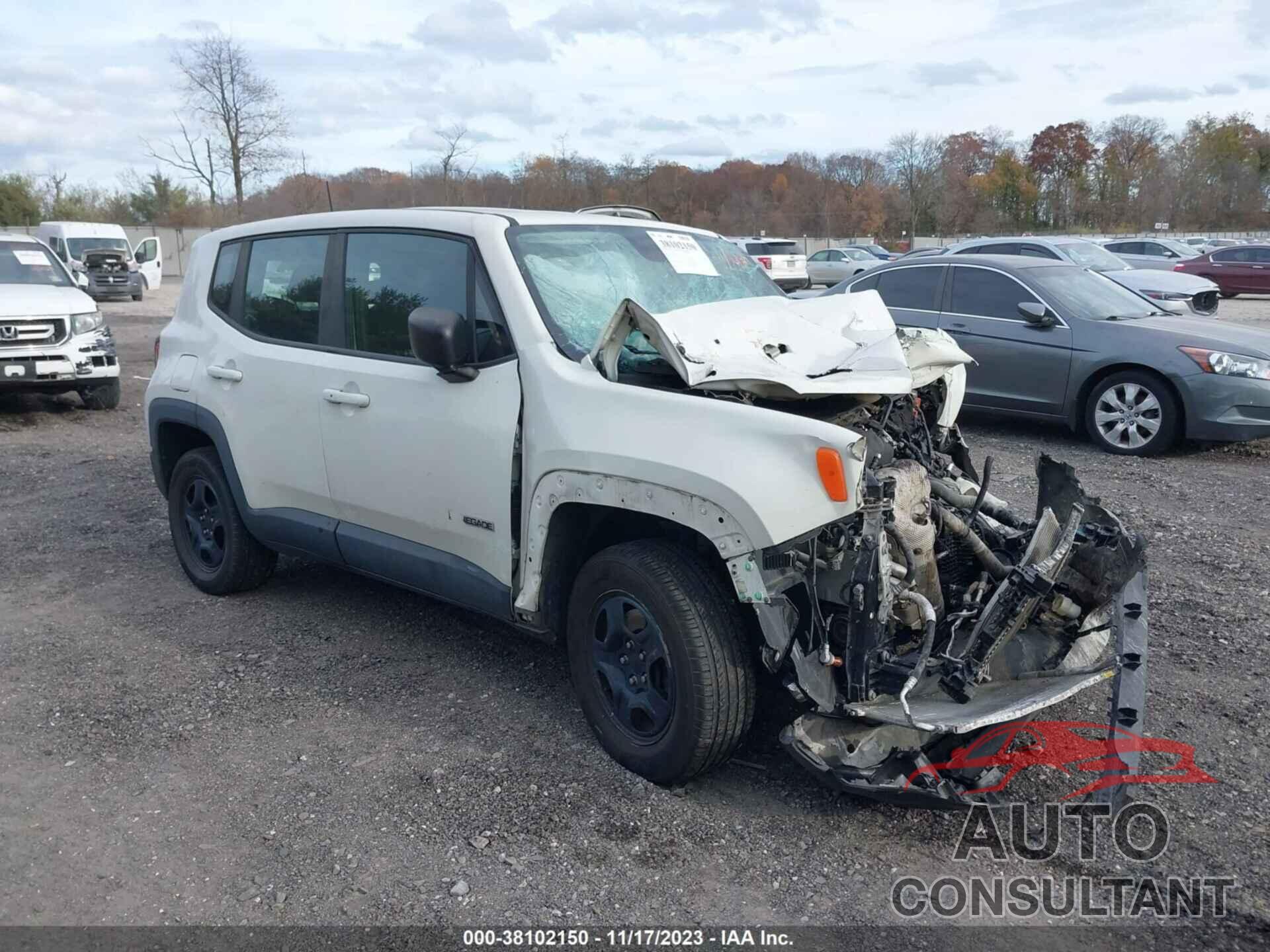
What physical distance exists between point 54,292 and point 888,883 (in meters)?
11.0

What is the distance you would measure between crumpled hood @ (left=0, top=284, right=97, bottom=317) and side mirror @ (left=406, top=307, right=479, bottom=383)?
849cm

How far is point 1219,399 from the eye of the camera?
7832 mm

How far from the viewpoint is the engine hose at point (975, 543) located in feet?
12.1

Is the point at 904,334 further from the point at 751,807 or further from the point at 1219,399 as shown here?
the point at 1219,399

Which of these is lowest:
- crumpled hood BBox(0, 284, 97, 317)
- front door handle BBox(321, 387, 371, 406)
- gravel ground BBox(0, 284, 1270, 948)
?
gravel ground BBox(0, 284, 1270, 948)

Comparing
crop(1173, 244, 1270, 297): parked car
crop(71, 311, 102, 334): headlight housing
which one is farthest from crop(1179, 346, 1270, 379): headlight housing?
crop(1173, 244, 1270, 297): parked car

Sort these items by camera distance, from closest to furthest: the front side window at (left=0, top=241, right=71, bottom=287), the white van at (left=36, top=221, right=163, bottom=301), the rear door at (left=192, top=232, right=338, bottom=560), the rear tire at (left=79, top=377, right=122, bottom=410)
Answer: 1. the rear door at (left=192, top=232, right=338, bottom=560)
2. the front side window at (left=0, top=241, right=71, bottom=287)
3. the rear tire at (left=79, top=377, right=122, bottom=410)
4. the white van at (left=36, top=221, right=163, bottom=301)

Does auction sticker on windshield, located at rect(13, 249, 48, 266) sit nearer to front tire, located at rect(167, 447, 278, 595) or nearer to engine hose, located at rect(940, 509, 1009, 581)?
front tire, located at rect(167, 447, 278, 595)

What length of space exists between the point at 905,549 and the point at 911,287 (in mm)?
6719

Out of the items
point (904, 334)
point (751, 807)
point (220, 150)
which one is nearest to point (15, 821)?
point (751, 807)

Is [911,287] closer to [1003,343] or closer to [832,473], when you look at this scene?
[1003,343]

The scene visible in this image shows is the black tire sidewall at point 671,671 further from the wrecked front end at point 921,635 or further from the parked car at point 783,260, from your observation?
the parked car at point 783,260

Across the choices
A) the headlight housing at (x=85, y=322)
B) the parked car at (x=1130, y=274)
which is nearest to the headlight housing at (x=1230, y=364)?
the parked car at (x=1130, y=274)

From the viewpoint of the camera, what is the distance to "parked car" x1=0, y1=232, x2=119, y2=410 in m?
10.3
